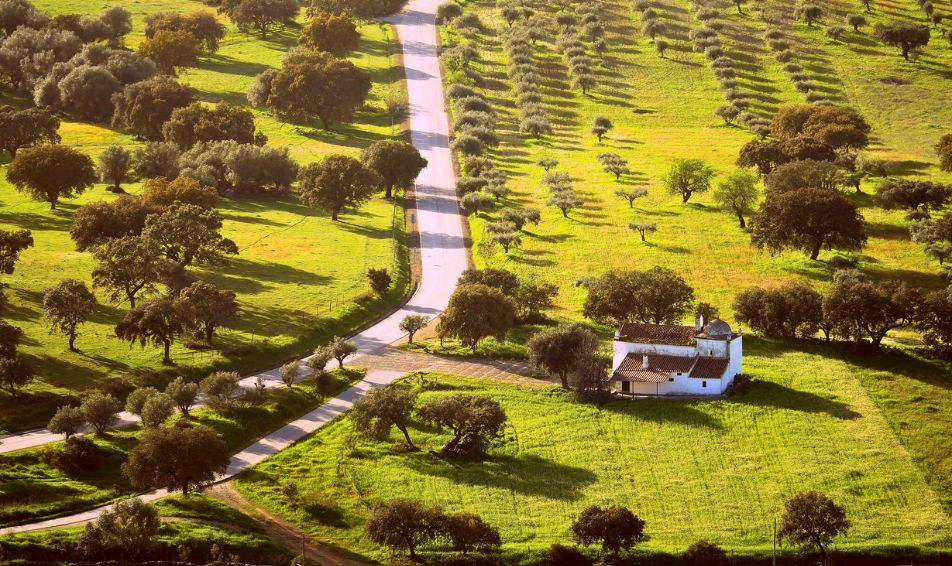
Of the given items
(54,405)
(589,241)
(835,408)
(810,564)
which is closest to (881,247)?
(589,241)

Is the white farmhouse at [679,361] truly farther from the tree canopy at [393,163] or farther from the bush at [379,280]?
the tree canopy at [393,163]

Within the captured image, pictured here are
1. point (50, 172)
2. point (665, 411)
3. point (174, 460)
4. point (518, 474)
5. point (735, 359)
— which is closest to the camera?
point (174, 460)

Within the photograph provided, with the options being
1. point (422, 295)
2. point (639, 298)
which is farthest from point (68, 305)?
point (639, 298)

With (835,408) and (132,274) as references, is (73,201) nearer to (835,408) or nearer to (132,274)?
(132,274)

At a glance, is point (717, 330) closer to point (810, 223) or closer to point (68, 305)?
point (810, 223)

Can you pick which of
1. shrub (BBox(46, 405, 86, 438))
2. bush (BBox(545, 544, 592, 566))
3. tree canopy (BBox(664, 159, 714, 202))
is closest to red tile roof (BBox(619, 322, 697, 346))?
bush (BBox(545, 544, 592, 566))

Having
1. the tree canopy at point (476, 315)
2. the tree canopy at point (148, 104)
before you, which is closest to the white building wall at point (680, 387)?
the tree canopy at point (476, 315)
